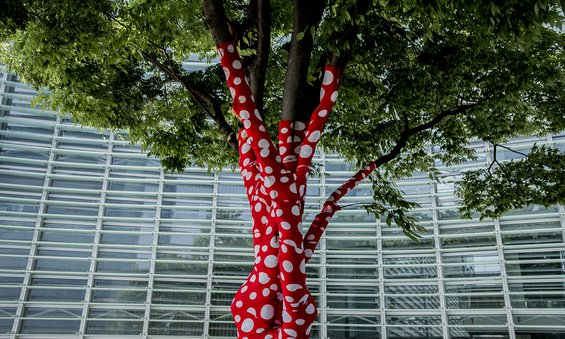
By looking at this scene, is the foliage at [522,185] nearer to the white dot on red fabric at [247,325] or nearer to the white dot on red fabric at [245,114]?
the white dot on red fabric at [245,114]

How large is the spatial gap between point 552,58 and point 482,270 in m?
9.46

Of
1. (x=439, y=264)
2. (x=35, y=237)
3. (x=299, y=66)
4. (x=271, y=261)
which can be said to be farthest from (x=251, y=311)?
(x=35, y=237)

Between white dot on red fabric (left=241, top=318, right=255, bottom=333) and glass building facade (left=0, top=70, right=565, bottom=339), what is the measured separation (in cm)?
1193

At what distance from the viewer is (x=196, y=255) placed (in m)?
14.8

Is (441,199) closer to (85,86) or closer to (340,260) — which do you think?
(340,260)

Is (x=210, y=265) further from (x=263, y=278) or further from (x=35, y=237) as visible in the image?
(x=263, y=278)

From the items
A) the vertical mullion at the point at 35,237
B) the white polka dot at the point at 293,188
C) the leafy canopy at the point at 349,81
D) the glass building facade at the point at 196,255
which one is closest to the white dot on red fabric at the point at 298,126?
the white polka dot at the point at 293,188

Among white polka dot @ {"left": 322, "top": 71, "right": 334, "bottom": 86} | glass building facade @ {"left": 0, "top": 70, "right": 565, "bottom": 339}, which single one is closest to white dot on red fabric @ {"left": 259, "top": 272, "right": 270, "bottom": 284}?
white polka dot @ {"left": 322, "top": 71, "right": 334, "bottom": 86}

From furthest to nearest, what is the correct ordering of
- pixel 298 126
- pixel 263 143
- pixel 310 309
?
1. pixel 298 126
2. pixel 263 143
3. pixel 310 309

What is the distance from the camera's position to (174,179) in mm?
15570

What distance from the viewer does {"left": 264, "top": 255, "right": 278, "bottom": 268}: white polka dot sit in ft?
8.57

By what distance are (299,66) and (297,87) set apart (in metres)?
0.13

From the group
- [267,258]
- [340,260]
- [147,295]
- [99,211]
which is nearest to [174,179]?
[99,211]

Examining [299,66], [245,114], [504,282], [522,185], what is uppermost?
[522,185]
